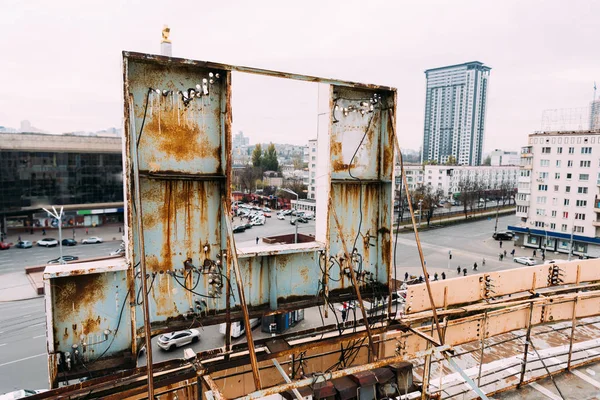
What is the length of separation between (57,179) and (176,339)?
3041cm

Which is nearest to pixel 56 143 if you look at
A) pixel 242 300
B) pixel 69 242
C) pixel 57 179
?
pixel 57 179

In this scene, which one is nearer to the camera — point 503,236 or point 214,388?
point 214,388

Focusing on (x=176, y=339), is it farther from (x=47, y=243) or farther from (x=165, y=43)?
(x=47, y=243)

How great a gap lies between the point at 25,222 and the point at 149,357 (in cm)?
4580

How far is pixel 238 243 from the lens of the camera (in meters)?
34.6

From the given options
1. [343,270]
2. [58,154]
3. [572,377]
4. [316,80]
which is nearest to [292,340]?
[343,270]

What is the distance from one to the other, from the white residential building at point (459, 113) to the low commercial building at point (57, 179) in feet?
386

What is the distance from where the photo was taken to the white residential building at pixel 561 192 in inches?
1451

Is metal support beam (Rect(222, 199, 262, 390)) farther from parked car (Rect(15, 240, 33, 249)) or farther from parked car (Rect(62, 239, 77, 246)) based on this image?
parked car (Rect(15, 240, 33, 249))

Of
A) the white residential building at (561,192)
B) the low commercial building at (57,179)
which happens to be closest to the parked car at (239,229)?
the low commercial building at (57,179)

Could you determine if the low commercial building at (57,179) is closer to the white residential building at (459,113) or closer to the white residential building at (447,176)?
the white residential building at (447,176)

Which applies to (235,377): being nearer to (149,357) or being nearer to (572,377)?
(149,357)

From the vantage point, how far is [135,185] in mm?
3938

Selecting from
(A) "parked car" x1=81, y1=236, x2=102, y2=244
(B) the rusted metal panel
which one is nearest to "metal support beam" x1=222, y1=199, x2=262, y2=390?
(B) the rusted metal panel
